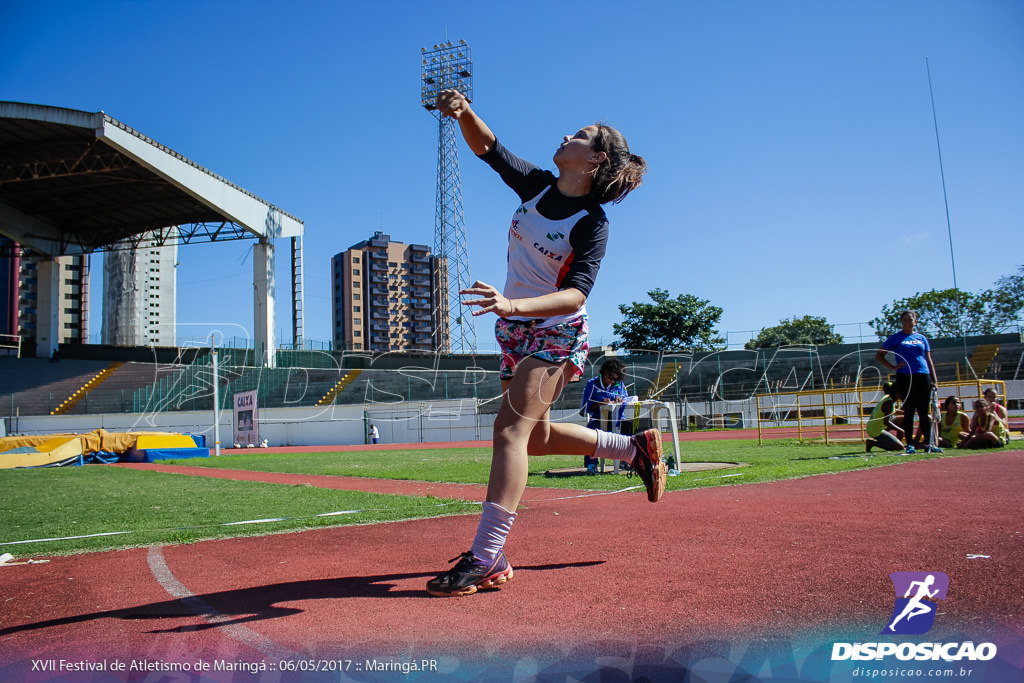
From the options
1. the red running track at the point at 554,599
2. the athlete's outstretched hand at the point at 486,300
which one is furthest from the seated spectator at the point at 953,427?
the athlete's outstretched hand at the point at 486,300

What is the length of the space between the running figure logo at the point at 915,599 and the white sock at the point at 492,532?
1338 mm

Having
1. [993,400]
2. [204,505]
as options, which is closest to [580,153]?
[204,505]

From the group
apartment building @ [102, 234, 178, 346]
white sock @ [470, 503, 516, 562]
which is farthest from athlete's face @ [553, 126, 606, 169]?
apartment building @ [102, 234, 178, 346]

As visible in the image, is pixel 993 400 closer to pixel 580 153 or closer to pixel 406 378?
pixel 580 153

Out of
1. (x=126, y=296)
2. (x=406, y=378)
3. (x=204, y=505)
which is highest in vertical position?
(x=126, y=296)

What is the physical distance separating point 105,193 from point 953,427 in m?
36.8

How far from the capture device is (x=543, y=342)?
2.83 metres

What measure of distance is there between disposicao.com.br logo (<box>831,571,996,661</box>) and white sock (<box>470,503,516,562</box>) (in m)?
1.26

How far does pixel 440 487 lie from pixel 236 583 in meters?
4.57

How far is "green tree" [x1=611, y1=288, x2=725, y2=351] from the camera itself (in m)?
59.7

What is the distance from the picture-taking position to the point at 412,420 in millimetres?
30625

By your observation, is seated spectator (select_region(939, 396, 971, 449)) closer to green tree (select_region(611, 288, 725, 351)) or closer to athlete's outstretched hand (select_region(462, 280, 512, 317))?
athlete's outstretched hand (select_region(462, 280, 512, 317))

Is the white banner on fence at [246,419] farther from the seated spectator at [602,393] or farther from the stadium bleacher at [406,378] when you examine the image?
the seated spectator at [602,393]

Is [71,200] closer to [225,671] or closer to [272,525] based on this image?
[272,525]
